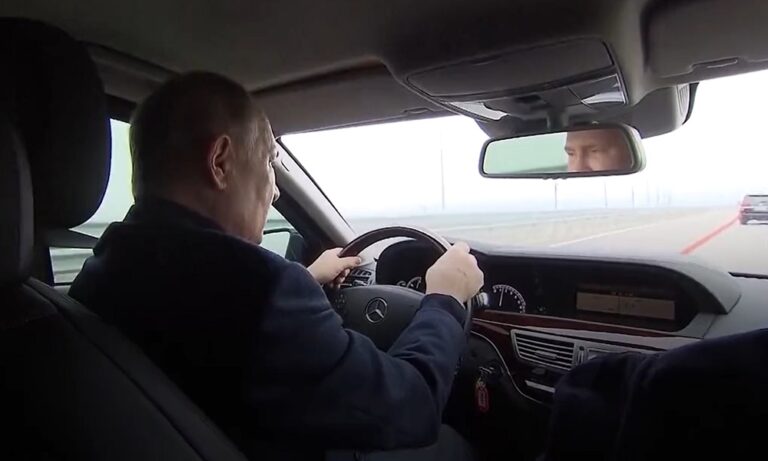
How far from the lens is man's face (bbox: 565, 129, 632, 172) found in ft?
6.96

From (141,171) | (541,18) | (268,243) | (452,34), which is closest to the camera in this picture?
(141,171)

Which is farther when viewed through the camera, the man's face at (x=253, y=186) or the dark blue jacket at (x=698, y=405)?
the man's face at (x=253, y=186)

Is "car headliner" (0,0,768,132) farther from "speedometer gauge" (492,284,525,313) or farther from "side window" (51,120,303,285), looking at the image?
"speedometer gauge" (492,284,525,313)

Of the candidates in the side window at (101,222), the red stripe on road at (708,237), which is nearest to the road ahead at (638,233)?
the red stripe on road at (708,237)

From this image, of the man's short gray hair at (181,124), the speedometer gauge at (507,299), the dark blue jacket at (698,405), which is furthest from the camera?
the speedometer gauge at (507,299)

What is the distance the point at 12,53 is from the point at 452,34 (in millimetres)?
1205

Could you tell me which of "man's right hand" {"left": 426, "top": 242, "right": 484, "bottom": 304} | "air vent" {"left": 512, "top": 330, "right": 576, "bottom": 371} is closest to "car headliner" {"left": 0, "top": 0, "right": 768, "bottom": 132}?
"man's right hand" {"left": 426, "top": 242, "right": 484, "bottom": 304}

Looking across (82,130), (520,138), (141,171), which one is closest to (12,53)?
(82,130)

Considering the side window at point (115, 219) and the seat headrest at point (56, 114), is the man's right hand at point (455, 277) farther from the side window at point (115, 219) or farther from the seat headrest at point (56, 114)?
the seat headrest at point (56, 114)

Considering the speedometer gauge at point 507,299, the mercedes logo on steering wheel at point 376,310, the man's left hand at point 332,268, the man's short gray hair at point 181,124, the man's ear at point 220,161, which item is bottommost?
the speedometer gauge at point 507,299

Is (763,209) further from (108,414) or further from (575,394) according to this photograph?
(108,414)

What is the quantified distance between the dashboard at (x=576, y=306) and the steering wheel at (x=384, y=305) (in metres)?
0.30

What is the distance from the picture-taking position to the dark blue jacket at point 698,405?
3.19ft

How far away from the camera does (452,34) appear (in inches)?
76.2
